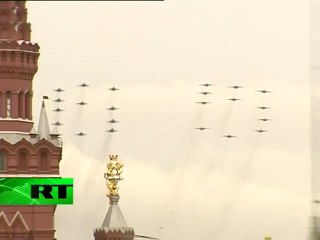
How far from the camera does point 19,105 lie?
116 m

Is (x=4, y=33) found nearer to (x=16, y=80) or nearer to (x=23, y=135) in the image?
(x=16, y=80)

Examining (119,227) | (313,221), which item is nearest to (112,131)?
(119,227)

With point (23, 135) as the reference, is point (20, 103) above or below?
above

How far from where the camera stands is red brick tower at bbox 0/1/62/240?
4545 inches

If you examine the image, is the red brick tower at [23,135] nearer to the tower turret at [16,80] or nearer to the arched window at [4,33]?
the tower turret at [16,80]

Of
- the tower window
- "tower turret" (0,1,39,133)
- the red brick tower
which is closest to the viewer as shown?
the red brick tower

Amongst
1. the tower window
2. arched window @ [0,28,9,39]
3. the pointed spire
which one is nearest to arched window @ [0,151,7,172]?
the tower window

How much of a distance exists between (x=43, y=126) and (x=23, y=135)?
158 centimetres

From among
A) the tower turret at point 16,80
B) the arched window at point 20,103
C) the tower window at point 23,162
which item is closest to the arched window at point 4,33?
the tower turret at point 16,80

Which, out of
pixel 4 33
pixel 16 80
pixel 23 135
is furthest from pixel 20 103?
pixel 4 33

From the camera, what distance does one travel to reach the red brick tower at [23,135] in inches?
4545

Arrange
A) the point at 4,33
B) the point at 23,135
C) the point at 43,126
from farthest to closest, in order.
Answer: the point at 4,33, the point at 23,135, the point at 43,126

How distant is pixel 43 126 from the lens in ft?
379

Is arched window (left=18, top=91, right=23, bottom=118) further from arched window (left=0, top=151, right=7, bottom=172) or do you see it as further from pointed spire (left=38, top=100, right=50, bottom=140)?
arched window (left=0, top=151, right=7, bottom=172)
